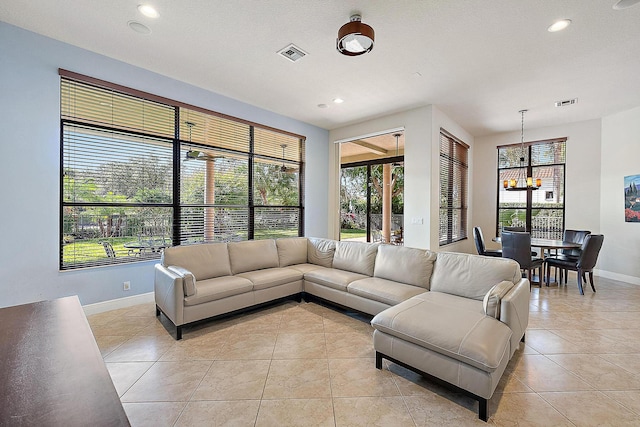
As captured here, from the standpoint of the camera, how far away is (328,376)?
2254 mm

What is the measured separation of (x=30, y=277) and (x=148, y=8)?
304 cm

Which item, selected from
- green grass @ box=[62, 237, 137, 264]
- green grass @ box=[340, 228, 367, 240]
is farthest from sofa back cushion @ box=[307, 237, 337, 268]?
green grass @ box=[62, 237, 137, 264]

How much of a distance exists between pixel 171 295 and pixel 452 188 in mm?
5673

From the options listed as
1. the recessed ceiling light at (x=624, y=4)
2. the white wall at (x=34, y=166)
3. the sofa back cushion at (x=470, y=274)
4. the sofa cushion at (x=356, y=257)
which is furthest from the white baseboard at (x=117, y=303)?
the recessed ceiling light at (x=624, y=4)

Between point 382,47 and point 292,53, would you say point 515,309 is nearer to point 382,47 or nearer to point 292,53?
point 382,47

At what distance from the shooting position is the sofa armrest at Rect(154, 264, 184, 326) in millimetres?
2838

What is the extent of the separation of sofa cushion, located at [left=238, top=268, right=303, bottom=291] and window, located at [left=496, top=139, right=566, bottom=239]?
18.8 feet

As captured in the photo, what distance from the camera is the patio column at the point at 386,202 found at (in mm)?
6344

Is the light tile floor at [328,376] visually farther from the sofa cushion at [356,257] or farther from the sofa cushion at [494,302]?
the sofa cushion at [356,257]

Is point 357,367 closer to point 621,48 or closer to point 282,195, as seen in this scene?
point 282,195

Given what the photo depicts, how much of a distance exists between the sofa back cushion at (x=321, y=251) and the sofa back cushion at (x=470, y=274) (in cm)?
160

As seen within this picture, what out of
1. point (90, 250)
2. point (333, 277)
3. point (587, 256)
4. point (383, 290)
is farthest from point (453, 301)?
point (90, 250)

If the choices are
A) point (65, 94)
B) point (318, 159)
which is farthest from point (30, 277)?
point (318, 159)

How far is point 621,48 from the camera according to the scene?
311 centimetres
